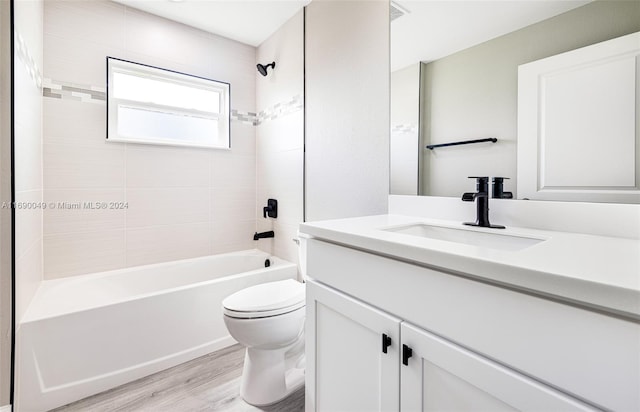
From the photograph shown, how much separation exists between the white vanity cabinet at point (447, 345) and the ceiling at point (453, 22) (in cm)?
101

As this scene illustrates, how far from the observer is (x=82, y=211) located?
6.75 ft

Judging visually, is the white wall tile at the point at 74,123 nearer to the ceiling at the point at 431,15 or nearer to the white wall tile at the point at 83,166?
the white wall tile at the point at 83,166

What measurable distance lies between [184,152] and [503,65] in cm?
225

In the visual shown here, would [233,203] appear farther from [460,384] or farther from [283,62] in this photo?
[460,384]

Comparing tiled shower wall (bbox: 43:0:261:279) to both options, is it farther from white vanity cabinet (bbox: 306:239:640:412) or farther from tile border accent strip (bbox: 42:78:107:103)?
white vanity cabinet (bbox: 306:239:640:412)

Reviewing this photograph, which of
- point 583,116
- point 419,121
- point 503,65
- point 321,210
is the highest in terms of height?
point 503,65

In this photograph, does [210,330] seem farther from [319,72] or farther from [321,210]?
[319,72]

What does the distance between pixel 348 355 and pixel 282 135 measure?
190cm

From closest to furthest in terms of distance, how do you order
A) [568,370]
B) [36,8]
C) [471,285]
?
[568,370]
[471,285]
[36,8]

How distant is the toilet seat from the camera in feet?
4.60

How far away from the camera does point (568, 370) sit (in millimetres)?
507

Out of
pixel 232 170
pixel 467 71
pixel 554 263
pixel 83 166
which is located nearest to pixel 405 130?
pixel 467 71

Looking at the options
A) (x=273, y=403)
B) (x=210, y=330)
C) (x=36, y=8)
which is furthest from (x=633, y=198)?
(x=36, y=8)

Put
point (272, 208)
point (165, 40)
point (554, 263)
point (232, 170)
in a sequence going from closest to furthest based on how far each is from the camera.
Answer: point (554, 263) → point (165, 40) → point (272, 208) → point (232, 170)
